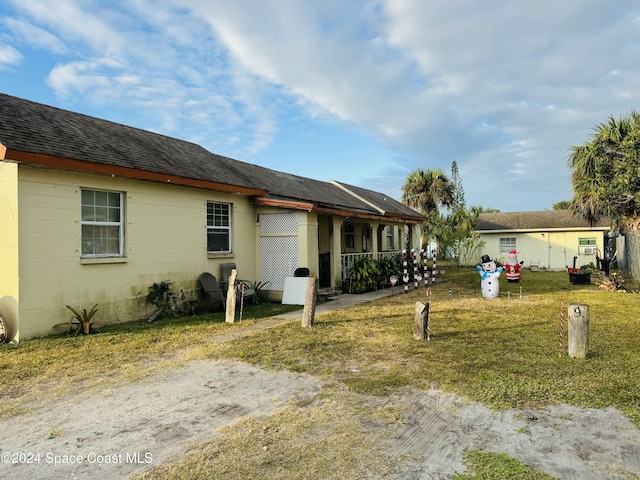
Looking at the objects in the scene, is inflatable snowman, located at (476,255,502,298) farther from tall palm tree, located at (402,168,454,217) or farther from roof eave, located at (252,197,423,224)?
tall palm tree, located at (402,168,454,217)

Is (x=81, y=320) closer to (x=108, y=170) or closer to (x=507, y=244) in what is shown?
(x=108, y=170)

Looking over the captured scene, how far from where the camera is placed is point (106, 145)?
9.63 metres

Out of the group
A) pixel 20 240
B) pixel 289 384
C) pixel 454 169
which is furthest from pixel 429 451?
pixel 454 169

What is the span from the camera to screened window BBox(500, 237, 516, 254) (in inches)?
1101

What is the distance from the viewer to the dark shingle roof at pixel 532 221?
25969 millimetres

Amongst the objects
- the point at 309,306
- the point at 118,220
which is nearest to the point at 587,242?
the point at 309,306

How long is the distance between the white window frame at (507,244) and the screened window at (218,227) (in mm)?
21581

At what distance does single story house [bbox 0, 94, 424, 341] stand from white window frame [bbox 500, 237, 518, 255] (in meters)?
17.8

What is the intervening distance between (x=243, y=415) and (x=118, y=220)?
667cm

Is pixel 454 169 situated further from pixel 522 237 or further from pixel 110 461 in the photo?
pixel 110 461

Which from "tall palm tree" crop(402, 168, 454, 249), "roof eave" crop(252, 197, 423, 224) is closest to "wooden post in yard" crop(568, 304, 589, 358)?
"roof eave" crop(252, 197, 423, 224)

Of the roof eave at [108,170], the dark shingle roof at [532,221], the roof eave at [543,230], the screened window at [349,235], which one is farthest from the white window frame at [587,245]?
the roof eave at [108,170]

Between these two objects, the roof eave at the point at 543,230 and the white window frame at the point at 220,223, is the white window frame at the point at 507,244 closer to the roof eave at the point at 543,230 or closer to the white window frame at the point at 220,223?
the roof eave at the point at 543,230

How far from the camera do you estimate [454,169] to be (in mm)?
36062
